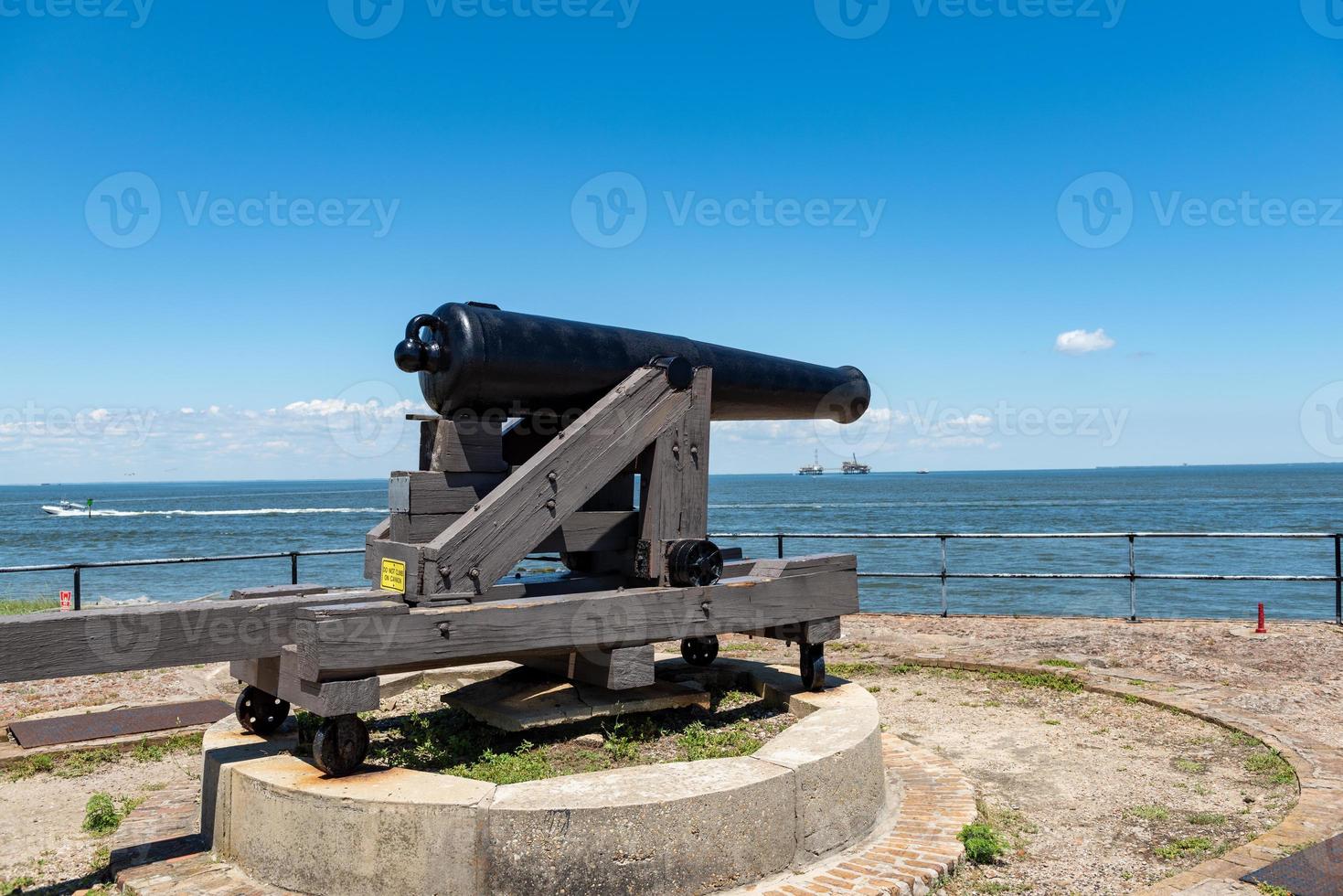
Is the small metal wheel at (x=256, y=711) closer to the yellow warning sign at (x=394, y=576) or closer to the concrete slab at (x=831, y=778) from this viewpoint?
the yellow warning sign at (x=394, y=576)

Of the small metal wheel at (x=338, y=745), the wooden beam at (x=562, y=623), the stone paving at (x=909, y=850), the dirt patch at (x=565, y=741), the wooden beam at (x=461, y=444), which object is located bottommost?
the stone paving at (x=909, y=850)

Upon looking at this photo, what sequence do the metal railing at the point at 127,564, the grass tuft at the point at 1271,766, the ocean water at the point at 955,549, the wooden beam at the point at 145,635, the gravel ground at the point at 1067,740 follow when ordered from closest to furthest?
the wooden beam at the point at 145,635 → the gravel ground at the point at 1067,740 → the grass tuft at the point at 1271,766 → the metal railing at the point at 127,564 → the ocean water at the point at 955,549

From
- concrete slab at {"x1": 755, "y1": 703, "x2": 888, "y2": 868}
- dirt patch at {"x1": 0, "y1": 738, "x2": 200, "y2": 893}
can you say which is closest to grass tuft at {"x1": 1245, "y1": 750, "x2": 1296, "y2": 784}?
concrete slab at {"x1": 755, "y1": 703, "x2": 888, "y2": 868}

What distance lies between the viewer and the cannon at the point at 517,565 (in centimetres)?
421

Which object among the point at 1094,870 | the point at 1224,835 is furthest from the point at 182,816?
the point at 1224,835

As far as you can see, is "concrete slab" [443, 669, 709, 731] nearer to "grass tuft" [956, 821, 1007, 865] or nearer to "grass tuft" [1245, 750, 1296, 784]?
"grass tuft" [956, 821, 1007, 865]

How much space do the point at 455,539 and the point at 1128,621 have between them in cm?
971

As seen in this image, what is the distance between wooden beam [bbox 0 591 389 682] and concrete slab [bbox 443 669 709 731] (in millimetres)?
1145

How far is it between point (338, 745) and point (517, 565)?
4.76 feet

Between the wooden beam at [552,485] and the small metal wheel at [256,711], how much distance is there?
4.54 feet

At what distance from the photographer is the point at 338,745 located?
4.21 metres

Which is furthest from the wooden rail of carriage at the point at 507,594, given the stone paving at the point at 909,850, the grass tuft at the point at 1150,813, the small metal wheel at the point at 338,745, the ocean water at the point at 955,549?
the ocean water at the point at 955,549

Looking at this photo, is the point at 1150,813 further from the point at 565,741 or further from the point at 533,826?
the point at 533,826

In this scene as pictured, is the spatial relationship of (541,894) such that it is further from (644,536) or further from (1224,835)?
(1224,835)
